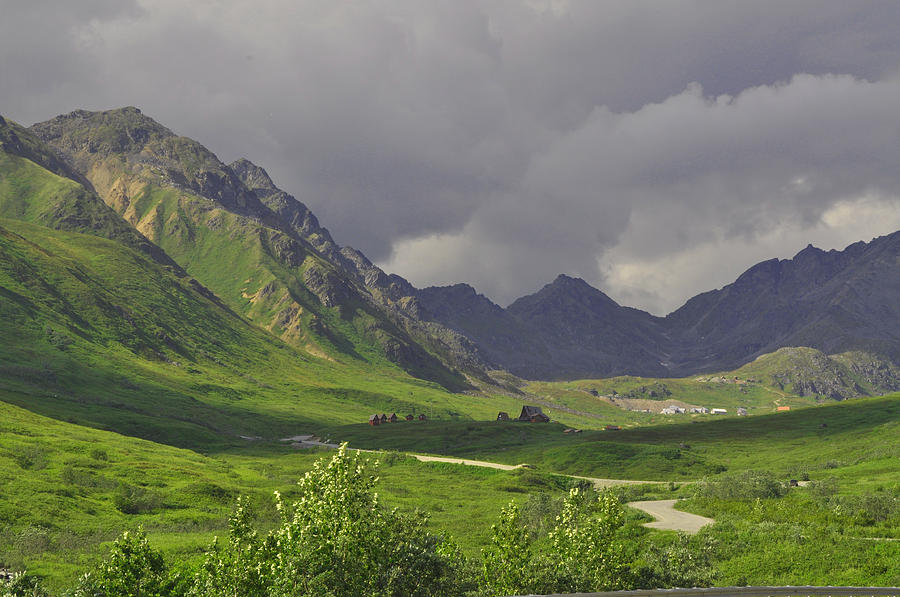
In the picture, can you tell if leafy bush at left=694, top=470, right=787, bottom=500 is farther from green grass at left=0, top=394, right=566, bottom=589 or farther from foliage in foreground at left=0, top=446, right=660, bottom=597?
foliage in foreground at left=0, top=446, right=660, bottom=597

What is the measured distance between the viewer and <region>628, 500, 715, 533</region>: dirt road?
5934cm

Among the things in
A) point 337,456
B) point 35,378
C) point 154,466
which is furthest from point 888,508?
point 35,378

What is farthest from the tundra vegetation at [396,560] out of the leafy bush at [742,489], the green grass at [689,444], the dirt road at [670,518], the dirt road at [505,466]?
the green grass at [689,444]

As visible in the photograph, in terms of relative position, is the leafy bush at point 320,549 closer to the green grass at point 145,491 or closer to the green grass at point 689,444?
the green grass at point 145,491

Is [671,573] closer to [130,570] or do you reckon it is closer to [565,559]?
[565,559]

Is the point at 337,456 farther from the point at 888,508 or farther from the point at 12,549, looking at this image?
the point at 888,508

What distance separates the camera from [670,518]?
65188 millimetres

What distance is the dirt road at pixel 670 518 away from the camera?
2336 inches

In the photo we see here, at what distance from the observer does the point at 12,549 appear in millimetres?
48188

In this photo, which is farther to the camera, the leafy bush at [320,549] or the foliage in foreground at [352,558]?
the foliage in foreground at [352,558]

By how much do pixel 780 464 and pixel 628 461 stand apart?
29826mm

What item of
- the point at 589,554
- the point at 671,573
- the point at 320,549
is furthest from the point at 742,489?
the point at 320,549

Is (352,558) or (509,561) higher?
(352,558)

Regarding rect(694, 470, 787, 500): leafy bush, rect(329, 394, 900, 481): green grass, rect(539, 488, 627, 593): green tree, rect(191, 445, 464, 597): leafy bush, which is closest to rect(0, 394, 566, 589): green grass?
rect(539, 488, 627, 593): green tree
